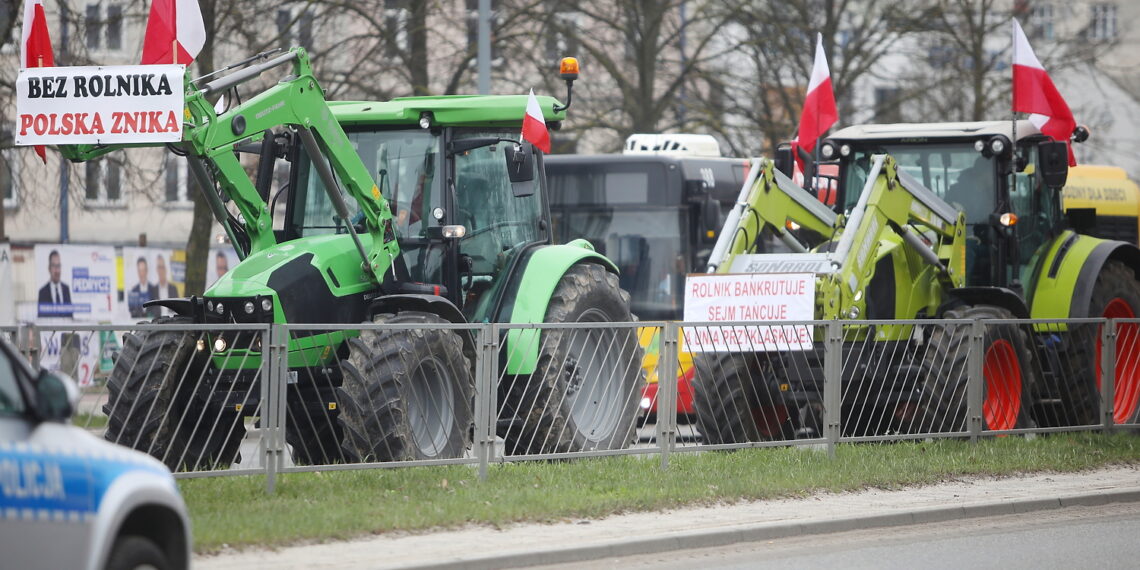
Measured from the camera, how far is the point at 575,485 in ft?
35.5

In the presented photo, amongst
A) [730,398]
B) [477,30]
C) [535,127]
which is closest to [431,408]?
[535,127]

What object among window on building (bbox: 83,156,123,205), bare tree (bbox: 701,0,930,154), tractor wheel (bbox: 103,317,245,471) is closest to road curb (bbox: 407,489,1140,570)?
tractor wheel (bbox: 103,317,245,471)

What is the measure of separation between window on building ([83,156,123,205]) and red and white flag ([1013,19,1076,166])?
11.1 m

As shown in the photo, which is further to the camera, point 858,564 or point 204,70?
point 204,70

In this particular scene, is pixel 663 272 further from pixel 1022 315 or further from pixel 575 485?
pixel 575 485

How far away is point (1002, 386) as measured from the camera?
577 inches

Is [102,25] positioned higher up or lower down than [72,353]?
higher up

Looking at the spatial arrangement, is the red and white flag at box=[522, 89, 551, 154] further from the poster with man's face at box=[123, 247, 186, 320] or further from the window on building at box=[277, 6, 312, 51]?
the poster with man's face at box=[123, 247, 186, 320]

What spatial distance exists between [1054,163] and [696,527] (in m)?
7.39

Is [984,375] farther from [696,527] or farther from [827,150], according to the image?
[696,527]

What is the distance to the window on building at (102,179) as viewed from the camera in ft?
68.2

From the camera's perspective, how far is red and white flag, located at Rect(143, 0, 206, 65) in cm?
1126

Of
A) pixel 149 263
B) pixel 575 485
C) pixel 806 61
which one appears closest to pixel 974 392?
pixel 575 485

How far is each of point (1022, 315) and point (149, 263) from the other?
1368 cm
